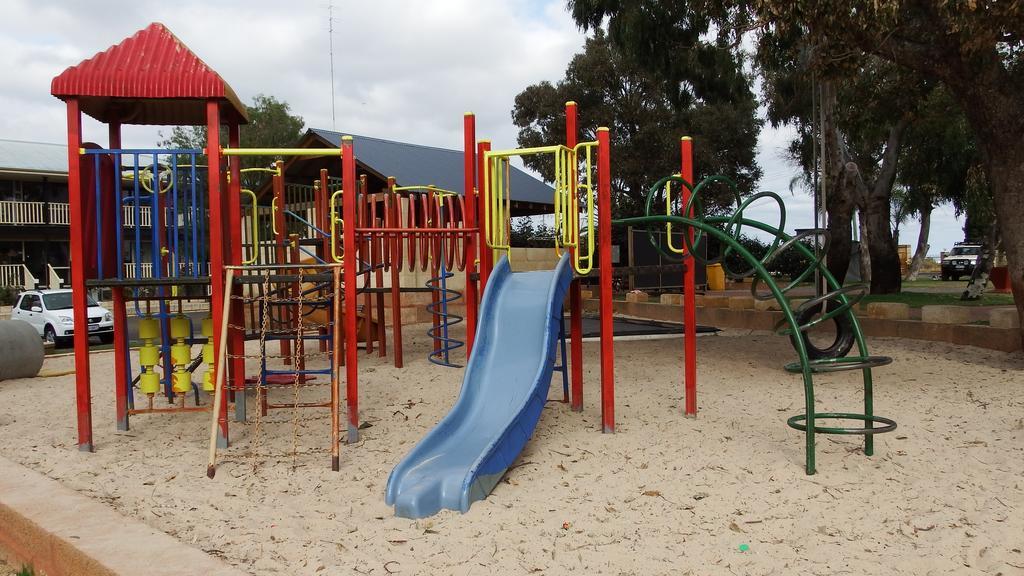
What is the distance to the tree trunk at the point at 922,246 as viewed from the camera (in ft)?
114

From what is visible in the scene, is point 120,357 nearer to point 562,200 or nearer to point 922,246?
point 562,200

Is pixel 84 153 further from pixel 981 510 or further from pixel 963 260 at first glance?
pixel 963 260

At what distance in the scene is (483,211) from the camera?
251 inches

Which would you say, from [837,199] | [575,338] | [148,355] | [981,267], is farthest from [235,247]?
[837,199]

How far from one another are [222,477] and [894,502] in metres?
4.02

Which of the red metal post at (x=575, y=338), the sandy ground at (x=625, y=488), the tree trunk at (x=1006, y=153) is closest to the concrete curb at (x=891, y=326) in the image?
the tree trunk at (x=1006, y=153)

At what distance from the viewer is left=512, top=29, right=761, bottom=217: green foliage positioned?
2891 cm

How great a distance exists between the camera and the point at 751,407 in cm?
636

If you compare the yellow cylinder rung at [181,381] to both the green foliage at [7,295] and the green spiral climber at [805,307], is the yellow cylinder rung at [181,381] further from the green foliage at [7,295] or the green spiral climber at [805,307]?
the green foliage at [7,295]

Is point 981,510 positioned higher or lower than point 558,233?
lower

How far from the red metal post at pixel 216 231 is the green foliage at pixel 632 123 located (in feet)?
77.4

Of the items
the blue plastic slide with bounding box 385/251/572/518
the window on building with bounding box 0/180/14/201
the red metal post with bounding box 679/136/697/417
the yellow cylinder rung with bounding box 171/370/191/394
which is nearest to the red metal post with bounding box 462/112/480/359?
the blue plastic slide with bounding box 385/251/572/518

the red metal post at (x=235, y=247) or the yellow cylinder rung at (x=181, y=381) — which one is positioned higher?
the red metal post at (x=235, y=247)

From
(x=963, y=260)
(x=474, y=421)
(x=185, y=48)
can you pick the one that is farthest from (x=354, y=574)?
(x=963, y=260)
